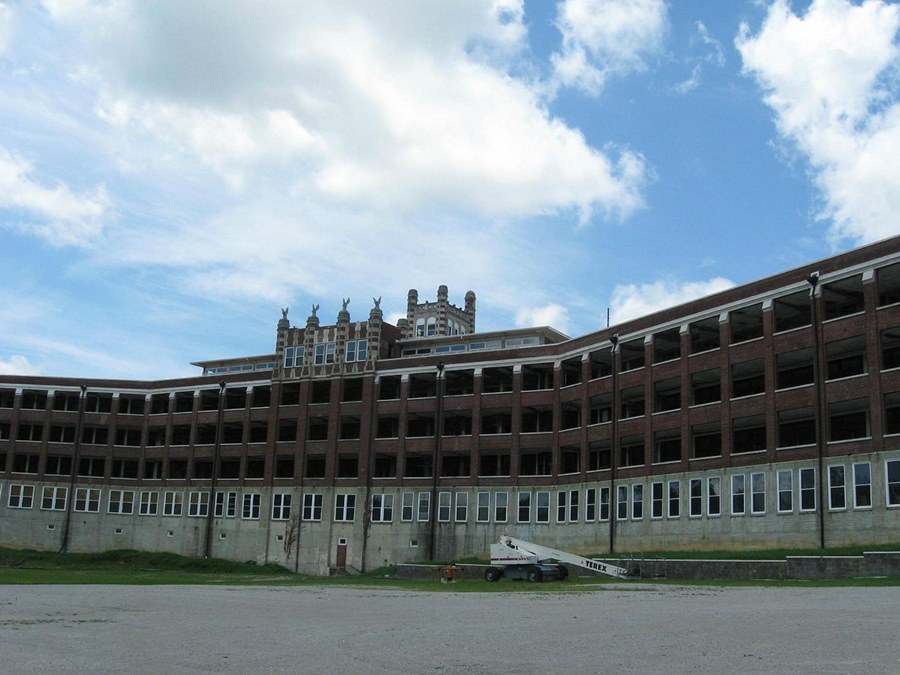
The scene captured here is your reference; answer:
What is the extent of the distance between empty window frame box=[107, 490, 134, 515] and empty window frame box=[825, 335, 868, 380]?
208ft

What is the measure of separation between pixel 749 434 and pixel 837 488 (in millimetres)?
10294

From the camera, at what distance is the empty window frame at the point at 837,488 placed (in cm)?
5041

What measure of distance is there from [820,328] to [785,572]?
1610cm

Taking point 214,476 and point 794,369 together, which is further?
point 214,476

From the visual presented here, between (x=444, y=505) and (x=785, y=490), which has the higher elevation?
(x=785, y=490)

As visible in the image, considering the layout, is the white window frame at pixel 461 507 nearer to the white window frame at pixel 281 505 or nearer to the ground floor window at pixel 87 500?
the white window frame at pixel 281 505

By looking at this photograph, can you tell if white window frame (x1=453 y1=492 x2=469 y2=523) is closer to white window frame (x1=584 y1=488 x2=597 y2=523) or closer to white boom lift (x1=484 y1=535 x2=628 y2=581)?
white window frame (x1=584 y1=488 x2=597 y2=523)

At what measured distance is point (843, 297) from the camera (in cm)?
5494

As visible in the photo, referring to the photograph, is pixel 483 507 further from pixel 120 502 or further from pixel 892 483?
pixel 120 502

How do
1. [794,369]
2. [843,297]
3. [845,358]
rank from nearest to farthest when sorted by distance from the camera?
[843,297]
[845,358]
[794,369]

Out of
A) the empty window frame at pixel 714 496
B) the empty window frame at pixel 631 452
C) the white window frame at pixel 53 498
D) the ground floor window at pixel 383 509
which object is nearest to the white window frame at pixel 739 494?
the empty window frame at pixel 714 496

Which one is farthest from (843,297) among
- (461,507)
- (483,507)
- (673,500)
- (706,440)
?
(461,507)

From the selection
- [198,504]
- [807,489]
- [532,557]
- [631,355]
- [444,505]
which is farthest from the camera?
[198,504]

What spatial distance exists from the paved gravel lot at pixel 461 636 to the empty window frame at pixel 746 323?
31.4 meters
